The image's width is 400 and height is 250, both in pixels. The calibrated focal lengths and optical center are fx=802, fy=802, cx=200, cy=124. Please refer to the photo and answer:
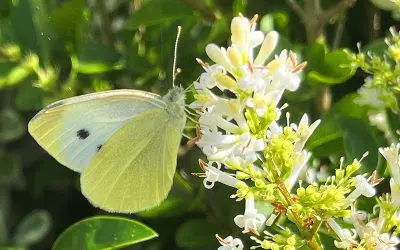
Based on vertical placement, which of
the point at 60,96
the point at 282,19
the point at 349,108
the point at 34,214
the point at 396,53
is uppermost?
the point at 396,53

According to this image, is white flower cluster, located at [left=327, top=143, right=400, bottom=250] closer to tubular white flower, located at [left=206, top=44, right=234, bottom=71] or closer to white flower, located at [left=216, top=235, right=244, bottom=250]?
white flower, located at [left=216, top=235, right=244, bottom=250]

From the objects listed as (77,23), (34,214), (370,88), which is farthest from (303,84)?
(34,214)

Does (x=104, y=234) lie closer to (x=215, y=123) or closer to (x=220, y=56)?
(x=215, y=123)

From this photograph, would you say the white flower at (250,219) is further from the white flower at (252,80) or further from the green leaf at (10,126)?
the green leaf at (10,126)

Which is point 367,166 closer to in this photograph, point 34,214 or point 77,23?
point 77,23

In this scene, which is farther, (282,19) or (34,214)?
(34,214)

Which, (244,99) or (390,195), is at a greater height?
(244,99)
